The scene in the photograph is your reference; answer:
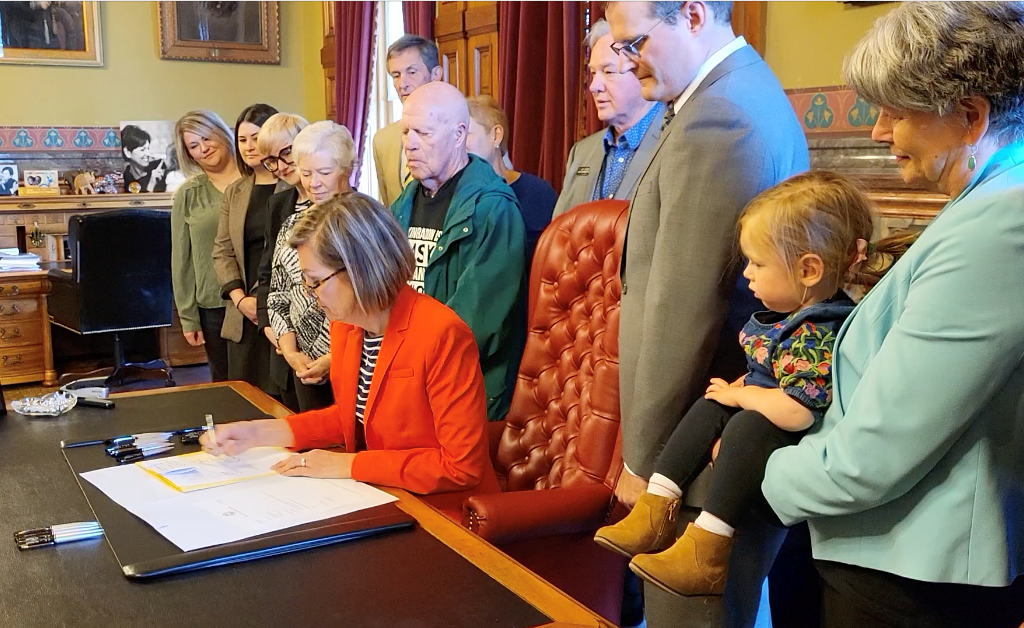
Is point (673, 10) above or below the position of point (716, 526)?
above

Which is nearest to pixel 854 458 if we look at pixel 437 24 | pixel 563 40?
pixel 563 40

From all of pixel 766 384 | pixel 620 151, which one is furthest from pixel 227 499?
pixel 620 151

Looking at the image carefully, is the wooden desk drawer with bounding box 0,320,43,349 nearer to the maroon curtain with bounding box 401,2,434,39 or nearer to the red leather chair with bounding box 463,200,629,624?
the maroon curtain with bounding box 401,2,434,39

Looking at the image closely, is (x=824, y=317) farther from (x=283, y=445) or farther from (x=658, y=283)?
(x=283, y=445)

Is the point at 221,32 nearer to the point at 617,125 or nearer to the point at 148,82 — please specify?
the point at 148,82

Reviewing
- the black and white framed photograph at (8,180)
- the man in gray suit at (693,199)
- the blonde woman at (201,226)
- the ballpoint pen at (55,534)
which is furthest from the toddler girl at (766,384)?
the black and white framed photograph at (8,180)

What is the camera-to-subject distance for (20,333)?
555 centimetres

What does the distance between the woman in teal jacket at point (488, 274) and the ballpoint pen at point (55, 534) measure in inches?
43.6

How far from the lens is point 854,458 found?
1.15 meters

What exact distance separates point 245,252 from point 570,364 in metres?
1.74

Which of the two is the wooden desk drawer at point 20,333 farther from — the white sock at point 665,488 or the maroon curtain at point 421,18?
the white sock at point 665,488

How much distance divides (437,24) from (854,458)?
14.4 feet

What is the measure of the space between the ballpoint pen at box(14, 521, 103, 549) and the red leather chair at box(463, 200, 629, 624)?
0.64m

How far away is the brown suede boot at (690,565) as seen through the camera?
1.38 metres
